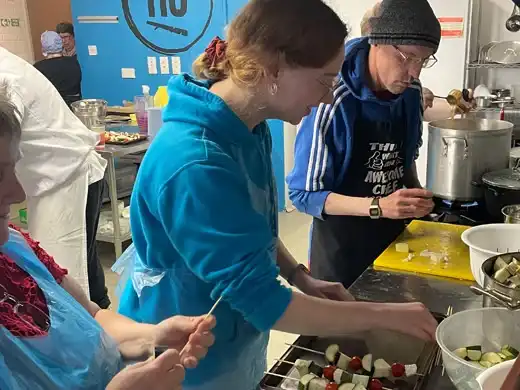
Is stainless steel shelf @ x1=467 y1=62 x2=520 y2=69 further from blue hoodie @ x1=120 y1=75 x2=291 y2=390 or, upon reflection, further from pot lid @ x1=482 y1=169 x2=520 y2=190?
blue hoodie @ x1=120 y1=75 x2=291 y2=390

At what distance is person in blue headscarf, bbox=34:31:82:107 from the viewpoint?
493 cm

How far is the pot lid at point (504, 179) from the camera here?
1.78 m

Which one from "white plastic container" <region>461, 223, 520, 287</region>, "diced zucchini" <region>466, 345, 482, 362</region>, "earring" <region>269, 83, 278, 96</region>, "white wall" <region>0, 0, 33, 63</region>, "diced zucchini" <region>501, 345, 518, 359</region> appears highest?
"white wall" <region>0, 0, 33, 63</region>

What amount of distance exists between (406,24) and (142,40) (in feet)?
12.9

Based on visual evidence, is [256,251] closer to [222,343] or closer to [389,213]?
[222,343]

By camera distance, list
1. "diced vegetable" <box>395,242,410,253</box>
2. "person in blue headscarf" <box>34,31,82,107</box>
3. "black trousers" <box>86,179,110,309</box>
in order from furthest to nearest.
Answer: "person in blue headscarf" <box>34,31,82,107</box> < "black trousers" <box>86,179,110,309</box> < "diced vegetable" <box>395,242,410,253</box>

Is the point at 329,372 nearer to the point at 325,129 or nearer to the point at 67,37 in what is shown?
the point at 325,129

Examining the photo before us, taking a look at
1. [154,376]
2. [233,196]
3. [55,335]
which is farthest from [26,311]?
[233,196]

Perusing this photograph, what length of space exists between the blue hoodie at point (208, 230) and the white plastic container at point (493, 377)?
1.25ft

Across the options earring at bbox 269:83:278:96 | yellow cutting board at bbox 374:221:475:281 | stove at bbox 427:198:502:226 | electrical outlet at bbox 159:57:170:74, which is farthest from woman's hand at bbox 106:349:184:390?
electrical outlet at bbox 159:57:170:74

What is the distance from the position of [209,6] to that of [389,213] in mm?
3475

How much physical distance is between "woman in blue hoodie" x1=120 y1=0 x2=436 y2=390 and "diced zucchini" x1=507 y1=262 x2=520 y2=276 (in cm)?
19

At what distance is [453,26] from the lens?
3951 millimetres

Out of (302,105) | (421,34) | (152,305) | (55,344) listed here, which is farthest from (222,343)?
(421,34)
